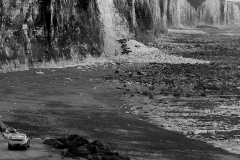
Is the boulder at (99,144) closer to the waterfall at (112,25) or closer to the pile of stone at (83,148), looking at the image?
the pile of stone at (83,148)

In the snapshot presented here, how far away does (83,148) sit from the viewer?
30.3 metres

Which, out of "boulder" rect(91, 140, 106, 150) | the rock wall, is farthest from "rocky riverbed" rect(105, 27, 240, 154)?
the rock wall

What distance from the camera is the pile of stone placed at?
29320 millimetres

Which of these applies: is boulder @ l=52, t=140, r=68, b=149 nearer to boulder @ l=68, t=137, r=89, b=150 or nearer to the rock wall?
boulder @ l=68, t=137, r=89, b=150

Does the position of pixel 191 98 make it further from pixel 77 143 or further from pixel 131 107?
pixel 77 143

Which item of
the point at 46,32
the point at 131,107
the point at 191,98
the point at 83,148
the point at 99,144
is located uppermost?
the point at 46,32

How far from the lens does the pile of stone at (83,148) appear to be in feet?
96.2

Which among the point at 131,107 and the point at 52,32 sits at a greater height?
the point at 52,32

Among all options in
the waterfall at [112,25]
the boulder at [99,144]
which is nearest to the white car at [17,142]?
the boulder at [99,144]

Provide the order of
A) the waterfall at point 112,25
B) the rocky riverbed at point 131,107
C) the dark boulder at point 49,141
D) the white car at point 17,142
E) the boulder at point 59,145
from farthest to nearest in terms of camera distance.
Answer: the waterfall at point 112,25 → the rocky riverbed at point 131,107 → the dark boulder at point 49,141 → the boulder at point 59,145 → the white car at point 17,142

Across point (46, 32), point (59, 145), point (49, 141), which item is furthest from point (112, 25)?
point (59, 145)

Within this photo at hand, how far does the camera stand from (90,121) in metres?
A: 39.7

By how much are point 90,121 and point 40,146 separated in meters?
8.26

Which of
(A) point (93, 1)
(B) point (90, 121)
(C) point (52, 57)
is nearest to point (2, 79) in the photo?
(C) point (52, 57)
